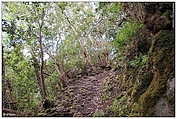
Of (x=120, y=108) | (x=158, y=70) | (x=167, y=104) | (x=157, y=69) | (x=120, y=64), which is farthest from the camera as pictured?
(x=120, y=64)

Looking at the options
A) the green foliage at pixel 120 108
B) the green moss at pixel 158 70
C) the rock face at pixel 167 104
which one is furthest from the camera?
the green foliage at pixel 120 108

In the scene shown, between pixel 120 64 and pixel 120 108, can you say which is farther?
pixel 120 64

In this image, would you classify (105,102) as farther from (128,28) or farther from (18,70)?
(18,70)

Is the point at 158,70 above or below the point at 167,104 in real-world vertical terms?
above

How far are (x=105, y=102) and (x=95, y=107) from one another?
57 centimetres

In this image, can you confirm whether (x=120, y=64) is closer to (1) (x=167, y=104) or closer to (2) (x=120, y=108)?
(2) (x=120, y=108)

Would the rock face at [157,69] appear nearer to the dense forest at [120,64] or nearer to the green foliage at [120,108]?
the dense forest at [120,64]

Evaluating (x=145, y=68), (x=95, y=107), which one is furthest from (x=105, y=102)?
(x=145, y=68)

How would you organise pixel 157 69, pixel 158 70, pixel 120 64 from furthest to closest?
pixel 120 64 < pixel 157 69 < pixel 158 70

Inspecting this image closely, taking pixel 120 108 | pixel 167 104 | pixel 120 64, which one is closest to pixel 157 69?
pixel 167 104

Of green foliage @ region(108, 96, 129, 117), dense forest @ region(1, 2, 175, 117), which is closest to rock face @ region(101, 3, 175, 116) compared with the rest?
dense forest @ region(1, 2, 175, 117)

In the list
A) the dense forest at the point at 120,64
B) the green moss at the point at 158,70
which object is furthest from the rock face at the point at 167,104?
the green moss at the point at 158,70

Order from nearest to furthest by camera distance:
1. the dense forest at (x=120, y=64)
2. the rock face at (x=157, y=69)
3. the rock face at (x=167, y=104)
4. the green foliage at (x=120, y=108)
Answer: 1. the rock face at (x=167, y=104)
2. the rock face at (x=157, y=69)
3. the dense forest at (x=120, y=64)
4. the green foliage at (x=120, y=108)

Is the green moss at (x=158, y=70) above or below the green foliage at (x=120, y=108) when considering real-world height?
above
